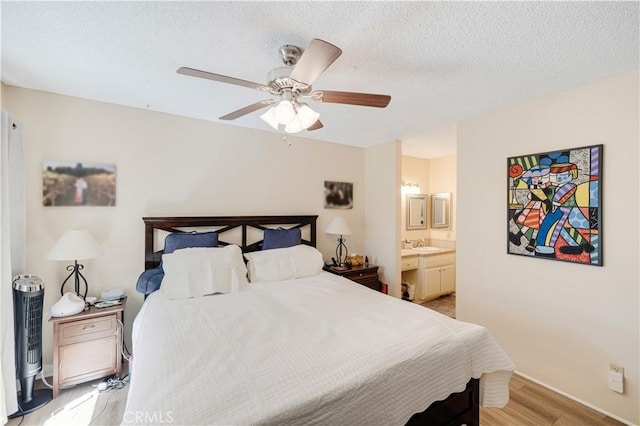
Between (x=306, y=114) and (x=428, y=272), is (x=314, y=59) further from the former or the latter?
(x=428, y=272)

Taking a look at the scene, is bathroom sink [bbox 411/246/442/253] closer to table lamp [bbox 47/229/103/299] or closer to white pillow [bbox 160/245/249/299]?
white pillow [bbox 160/245/249/299]

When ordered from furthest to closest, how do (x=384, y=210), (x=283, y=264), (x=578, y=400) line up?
(x=384, y=210) < (x=283, y=264) < (x=578, y=400)

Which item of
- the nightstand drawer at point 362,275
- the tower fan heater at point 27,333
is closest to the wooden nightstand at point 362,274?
the nightstand drawer at point 362,275

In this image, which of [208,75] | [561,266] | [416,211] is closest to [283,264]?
[208,75]

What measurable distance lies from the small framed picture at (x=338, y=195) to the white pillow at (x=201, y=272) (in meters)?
1.66

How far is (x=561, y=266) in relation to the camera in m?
2.20

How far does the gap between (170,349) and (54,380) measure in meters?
1.49

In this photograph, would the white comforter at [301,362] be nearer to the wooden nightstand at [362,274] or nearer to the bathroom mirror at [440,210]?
the wooden nightstand at [362,274]

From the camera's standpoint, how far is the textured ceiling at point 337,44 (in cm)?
134

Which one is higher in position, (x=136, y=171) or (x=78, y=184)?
(x=136, y=171)

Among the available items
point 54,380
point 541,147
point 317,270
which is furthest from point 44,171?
point 541,147

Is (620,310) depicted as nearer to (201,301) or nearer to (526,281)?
(526,281)

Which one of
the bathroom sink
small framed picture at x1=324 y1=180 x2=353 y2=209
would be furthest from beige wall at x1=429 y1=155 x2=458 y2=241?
small framed picture at x1=324 y1=180 x2=353 y2=209

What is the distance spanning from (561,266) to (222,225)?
3.13 metres
